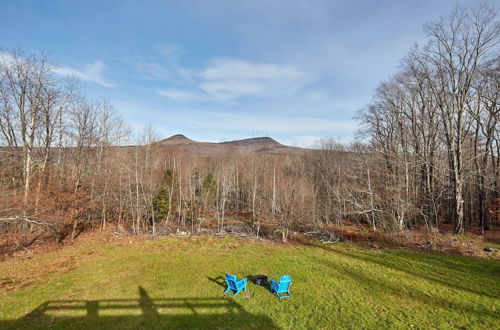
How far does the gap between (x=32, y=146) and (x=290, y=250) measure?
18506 millimetres

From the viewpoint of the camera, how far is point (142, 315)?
6.07 meters

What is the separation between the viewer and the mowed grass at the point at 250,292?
5758mm

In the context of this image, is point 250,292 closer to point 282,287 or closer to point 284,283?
point 282,287

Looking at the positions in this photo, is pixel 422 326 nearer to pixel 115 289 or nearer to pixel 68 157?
pixel 115 289

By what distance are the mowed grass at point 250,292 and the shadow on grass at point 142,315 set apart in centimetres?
3

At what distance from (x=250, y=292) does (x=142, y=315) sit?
3268 millimetres

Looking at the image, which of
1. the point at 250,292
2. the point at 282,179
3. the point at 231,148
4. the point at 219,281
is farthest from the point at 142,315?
the point at 231,148

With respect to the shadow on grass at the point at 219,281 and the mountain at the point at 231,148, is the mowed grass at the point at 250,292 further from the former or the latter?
the mountain at the point at 231,148

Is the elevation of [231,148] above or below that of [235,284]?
above

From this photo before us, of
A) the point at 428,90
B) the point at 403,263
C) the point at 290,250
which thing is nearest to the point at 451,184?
the point at 428,90

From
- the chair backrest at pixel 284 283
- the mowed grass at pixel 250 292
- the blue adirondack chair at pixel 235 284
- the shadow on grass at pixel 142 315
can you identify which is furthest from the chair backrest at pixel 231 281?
the chair backrest at pixel 284 283

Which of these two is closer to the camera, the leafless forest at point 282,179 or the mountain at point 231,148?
the leafless forest at point 282,179

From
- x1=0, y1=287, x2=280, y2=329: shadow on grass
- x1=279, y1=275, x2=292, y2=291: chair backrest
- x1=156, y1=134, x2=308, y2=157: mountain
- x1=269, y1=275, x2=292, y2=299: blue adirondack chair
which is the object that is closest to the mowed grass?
x1=0, y1=287, x2=280, y2=329: shadow on grass

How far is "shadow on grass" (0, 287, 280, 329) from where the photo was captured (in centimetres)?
560
